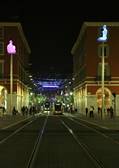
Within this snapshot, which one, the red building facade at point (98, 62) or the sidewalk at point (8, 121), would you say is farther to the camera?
the red building facade at point (98, 62)

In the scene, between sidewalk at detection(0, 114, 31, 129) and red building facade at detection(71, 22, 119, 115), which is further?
red building facade at detection(71, 22, 119, 115)

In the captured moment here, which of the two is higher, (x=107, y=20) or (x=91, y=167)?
(x=107, y=20)

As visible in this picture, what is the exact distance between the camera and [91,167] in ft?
56.1

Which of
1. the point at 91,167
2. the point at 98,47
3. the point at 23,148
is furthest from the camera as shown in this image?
the point at 98,47

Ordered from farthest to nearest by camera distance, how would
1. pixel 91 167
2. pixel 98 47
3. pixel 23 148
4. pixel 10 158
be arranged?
pixel 98 47
pixel 23 148
pixel 10 158
pixel 91 167

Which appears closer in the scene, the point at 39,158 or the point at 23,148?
the point at 39,158

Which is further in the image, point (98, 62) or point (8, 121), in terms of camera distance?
point (98, 62)

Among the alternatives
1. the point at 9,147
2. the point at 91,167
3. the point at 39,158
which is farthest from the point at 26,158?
the point at 9,147

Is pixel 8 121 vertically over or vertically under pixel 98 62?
under

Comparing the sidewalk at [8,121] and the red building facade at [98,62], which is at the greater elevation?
the red building facade at [98,62]

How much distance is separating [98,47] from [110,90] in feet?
26.1

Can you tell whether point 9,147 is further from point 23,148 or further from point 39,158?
point 39,158

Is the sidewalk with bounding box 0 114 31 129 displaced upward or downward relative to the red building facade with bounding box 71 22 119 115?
downward

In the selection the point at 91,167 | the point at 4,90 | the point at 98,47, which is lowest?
the point at 91,167
